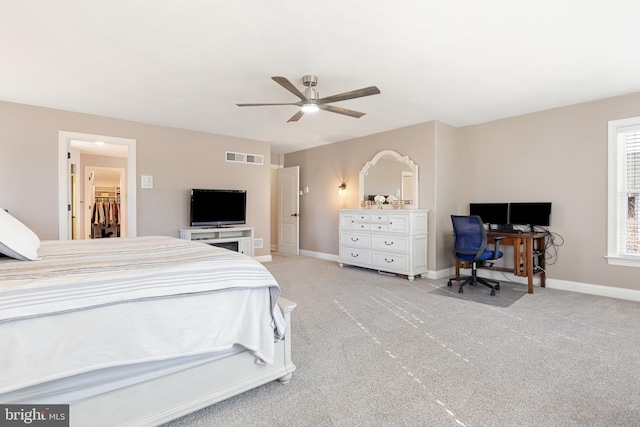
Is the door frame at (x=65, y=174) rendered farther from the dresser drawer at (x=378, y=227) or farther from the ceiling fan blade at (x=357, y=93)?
the dresser drawer at (x=378, y=227)

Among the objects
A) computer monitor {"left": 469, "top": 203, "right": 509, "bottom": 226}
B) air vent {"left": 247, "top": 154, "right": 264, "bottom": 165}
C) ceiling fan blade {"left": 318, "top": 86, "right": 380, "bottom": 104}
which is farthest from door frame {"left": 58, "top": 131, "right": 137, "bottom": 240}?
computer monitor {"left": 469, "top": 203, "right": 509, "bottom": 226}

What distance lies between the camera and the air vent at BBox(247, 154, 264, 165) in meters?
6.04

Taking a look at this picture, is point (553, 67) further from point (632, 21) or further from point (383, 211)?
point (383, 211)

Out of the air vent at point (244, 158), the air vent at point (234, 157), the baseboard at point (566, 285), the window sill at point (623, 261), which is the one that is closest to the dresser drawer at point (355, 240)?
the baseboard at point (566, 285)

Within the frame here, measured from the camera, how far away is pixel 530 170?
14.7ft

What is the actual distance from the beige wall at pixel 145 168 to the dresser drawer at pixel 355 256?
1.65 metres

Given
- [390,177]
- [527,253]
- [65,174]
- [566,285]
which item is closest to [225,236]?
[65,174]

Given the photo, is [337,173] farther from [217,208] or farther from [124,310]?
[124,310]

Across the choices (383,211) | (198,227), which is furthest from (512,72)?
(198,227)

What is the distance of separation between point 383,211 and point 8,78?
4756 millimetres

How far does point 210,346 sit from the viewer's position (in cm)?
156

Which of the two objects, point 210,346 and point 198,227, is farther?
point 198,227

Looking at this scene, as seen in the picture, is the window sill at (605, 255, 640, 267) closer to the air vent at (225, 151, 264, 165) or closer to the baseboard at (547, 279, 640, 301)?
the baseboard at (547, 279, 640, 301)

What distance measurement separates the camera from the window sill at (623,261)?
3.65 m
